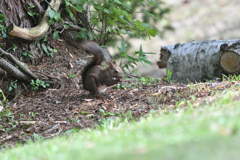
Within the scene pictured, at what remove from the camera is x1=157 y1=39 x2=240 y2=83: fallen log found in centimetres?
566

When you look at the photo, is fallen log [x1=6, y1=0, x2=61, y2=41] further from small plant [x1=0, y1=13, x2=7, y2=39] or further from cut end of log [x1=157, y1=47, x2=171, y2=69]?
cut end of log [x1=157, y1=47, x2=171, y2=69]

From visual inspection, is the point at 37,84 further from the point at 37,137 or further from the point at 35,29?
the point at 37,137

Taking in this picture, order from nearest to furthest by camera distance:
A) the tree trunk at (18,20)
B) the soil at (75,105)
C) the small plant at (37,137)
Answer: the small plant at (37,137) → the soil at (75,105) → the tree trunk at (18,20)

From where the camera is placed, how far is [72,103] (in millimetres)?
4535

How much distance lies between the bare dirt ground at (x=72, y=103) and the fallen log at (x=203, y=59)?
1.22 metres

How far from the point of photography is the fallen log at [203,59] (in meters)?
5.66

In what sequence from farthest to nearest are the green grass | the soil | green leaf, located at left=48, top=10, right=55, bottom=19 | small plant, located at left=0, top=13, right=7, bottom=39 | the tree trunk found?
green leaf, located at left=48, top=10, right=55, bottom=19, the tree trunk, small plant, located at left=0, top=13, right=7, bottom=39, the soil, the green grass

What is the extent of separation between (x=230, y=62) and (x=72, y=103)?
3.38 meters

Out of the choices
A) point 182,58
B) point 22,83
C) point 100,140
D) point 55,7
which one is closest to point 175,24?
point 182,58

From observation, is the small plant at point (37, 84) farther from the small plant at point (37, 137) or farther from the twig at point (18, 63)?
the small plant at point (37, 137)

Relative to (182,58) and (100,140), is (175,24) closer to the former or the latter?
(182,58)

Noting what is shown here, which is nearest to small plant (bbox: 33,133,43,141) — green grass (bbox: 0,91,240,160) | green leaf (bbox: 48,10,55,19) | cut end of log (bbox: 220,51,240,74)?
green grass (bbox: 0,91,240,160)

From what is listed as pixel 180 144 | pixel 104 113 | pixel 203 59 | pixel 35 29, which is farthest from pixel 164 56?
pixel 180 144

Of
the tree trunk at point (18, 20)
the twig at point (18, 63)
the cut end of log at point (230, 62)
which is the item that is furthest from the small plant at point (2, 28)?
the cut end of log at point (230, 62)
